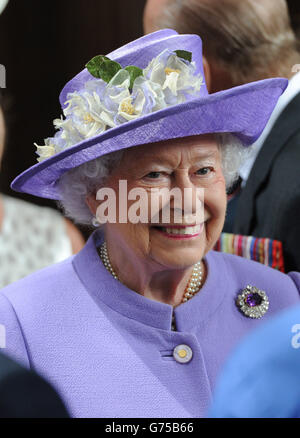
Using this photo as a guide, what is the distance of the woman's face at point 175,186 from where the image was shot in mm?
1461

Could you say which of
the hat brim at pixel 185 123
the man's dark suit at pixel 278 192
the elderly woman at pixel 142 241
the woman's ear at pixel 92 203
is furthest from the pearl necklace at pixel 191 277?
the man's dark suit at pixel 278 192

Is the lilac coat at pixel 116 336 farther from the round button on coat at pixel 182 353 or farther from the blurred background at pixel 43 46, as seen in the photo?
the blurred background at pixel 43 46

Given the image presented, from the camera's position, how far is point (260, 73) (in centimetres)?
208

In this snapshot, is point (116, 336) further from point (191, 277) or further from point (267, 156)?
point (267, 156)

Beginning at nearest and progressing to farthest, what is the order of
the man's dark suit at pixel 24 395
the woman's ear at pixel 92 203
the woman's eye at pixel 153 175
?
1. the man's dark suit at pixel 24 395
2. the woman's eye at pixel 153 175
3. the woman's ear at pixel 92 203

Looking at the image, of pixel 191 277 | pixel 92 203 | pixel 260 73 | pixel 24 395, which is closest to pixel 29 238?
pixel 92 203

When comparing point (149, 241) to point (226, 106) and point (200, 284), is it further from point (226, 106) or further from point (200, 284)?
point (226, 106)

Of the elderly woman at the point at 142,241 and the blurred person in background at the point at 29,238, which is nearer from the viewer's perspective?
the elderly woman at the point at 142,241

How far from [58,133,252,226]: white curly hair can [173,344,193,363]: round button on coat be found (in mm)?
416

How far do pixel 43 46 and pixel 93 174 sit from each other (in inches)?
22.4

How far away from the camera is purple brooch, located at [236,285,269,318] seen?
1.61m

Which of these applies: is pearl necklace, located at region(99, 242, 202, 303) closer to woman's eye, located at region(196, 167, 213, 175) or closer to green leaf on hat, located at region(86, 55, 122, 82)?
woman's eye, located at region(196, 167, 213, 175)

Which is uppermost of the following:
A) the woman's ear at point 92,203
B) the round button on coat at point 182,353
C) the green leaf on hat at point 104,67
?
the green leaf on hat at point 104,67

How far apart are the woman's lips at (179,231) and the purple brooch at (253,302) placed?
244mm
